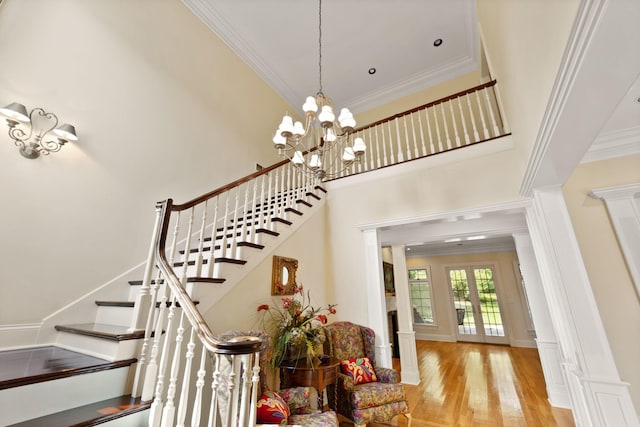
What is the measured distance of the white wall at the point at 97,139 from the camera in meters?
2.28

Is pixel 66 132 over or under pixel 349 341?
over

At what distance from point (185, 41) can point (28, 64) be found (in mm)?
2177

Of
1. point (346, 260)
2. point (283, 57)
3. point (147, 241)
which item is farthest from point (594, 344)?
point (283, 57)

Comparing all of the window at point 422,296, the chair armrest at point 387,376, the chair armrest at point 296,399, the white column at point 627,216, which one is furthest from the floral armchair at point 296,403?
the window at point 422,296

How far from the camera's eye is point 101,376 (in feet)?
5.26

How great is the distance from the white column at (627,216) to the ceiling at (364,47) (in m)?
1.37

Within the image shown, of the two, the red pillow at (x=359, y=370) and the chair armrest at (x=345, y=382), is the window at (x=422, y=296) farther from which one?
the chair armrest at (x=345, y=382)

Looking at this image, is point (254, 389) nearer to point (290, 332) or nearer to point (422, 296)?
point (290, 332)

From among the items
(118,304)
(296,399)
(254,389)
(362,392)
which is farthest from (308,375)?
(118,304)

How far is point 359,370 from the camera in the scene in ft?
9.95

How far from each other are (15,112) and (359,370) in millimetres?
4224

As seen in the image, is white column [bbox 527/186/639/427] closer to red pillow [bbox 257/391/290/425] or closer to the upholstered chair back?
the upholstered chair back

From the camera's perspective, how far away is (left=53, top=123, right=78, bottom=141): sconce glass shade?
245 centimetres

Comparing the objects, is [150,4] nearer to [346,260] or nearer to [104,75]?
[104,75]
